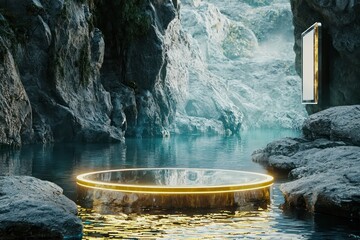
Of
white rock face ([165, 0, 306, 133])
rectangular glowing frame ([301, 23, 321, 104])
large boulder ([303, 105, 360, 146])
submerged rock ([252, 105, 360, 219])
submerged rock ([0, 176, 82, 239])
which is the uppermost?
white rock face ([165, 0, 306, 133])

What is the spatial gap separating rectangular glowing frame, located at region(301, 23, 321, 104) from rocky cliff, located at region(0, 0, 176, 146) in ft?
42.0

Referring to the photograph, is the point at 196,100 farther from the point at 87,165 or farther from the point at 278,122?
the point at 87,165

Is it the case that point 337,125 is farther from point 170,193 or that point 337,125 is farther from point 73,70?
point 73,70

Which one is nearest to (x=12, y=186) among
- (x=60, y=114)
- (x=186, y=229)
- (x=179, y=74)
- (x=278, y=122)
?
(x=186, y=229)

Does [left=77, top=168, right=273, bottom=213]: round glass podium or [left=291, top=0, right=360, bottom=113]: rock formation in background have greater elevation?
[left=291, top=0, right=360, bottom=113]: rock formation in background

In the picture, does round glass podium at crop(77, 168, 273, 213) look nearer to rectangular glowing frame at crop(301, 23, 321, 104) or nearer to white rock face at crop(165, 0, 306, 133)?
rectangular glowing frame at crop(301, 23, 321, 104)

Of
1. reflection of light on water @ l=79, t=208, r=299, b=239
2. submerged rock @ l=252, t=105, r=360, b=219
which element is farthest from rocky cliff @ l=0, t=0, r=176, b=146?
reflection of light on water @ l=79, t=208, r=299, b=239

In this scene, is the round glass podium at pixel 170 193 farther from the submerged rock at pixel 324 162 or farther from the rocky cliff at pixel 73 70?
the rocky cliff at pixel 73 70

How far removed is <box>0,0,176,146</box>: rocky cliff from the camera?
31.9 meters

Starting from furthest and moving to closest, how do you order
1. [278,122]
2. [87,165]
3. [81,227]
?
[278,122]
[87,165]
[81,227]

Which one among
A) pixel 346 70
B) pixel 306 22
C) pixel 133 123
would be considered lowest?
pixel 133 123

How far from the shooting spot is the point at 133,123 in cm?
4906

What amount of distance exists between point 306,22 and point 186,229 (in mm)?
32439

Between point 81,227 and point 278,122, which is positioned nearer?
point 81,227
